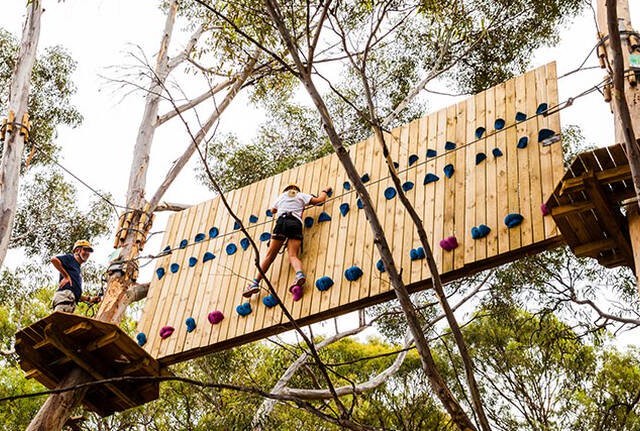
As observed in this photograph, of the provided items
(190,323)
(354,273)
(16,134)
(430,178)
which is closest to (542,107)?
(430,178)

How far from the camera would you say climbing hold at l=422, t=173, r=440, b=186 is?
5.04 meters

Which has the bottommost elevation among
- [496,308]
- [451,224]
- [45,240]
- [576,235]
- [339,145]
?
[339,145]

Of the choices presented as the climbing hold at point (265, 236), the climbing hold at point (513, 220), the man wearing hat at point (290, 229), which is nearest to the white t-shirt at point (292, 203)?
the man wearing hat at point (290, 229)

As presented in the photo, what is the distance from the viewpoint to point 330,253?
17.0 feet

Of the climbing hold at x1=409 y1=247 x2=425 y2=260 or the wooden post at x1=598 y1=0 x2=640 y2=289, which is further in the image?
the climbing hold at x1=409 y1=247 x2=425 y2=260

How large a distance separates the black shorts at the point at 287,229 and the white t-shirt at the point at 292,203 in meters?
0.09

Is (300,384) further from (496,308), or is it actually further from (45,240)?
(45,240)

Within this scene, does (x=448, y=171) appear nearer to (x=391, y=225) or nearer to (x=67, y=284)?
(x=391, y=225)

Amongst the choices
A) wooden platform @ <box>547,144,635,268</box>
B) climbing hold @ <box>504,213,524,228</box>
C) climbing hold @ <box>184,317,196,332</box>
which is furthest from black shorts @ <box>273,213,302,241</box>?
Result: wooden platform @ <box>547,144,635,268</box>

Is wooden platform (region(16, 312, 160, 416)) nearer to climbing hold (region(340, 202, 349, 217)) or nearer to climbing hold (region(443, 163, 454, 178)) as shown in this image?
climbing hold (region(340, 202, 349, 217))

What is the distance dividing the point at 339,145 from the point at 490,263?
9.34 feet

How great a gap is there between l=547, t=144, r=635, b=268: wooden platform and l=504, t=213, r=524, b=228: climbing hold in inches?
15.7

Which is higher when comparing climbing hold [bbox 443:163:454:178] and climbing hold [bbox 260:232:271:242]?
climbing hold [bbox 443:163:454:178]

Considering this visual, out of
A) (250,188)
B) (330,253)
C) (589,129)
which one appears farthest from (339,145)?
(589,129)
